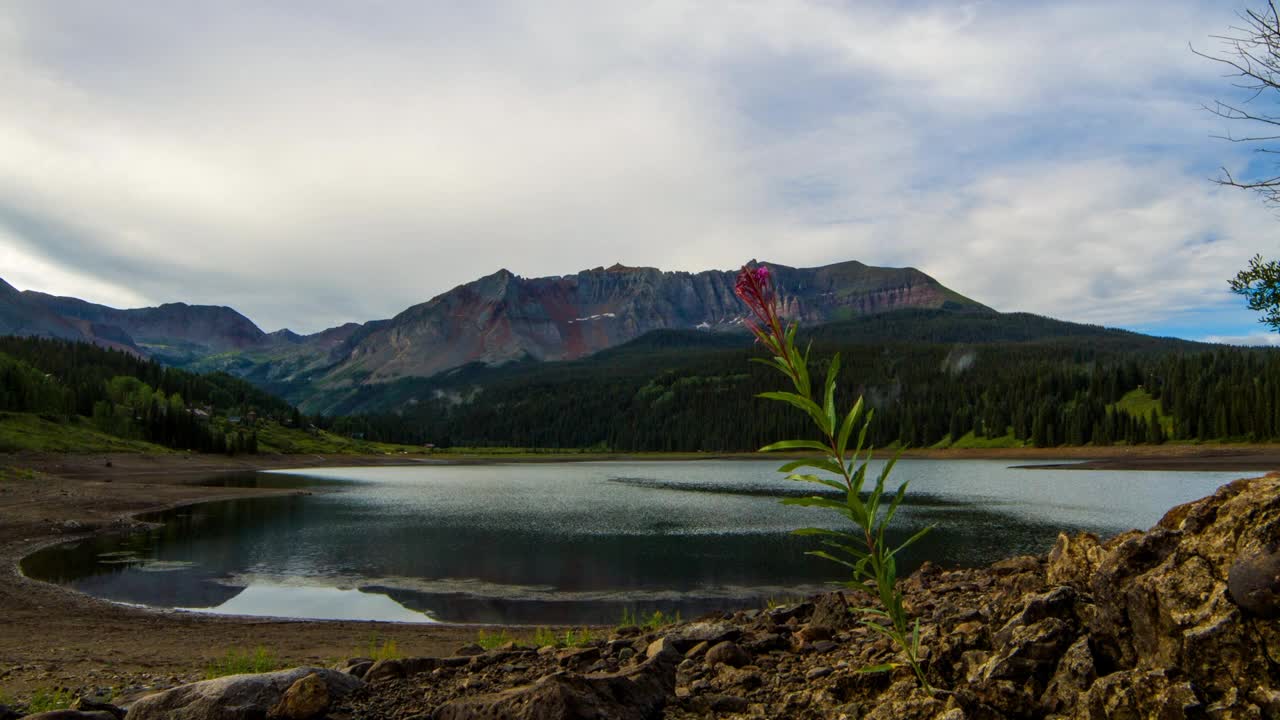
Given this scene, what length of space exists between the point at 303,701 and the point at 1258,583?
7936 mm

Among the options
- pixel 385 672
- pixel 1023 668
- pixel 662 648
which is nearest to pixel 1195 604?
pixel 1023 668

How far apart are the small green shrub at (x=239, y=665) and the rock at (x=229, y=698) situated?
23.3 ft

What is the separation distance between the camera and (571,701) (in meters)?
5.82

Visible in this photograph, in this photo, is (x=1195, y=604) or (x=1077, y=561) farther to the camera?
(x=1077, y=561)

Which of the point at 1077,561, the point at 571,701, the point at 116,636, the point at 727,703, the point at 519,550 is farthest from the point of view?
the point at 519,550

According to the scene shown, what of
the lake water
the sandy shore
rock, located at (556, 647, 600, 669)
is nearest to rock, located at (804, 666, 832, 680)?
rock, located at (556, 647, 600, 669)

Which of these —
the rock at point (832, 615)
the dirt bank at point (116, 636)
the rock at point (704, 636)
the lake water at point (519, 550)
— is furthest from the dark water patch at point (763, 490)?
the rock at point (704, 636)

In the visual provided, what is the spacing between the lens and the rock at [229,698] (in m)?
6.97

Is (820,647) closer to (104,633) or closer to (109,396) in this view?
(104,633)

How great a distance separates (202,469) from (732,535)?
98559 mm

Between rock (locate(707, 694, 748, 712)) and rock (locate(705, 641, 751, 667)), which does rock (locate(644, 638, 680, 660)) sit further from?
rock (locate(707, 694, 748, 712))

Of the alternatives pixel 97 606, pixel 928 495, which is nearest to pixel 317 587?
pixel 97 606

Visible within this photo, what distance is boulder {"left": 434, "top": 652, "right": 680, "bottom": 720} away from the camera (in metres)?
5.78

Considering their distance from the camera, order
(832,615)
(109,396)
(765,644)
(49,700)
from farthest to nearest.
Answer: (109,396) < (49,700) < (832,615) < (765,644)
